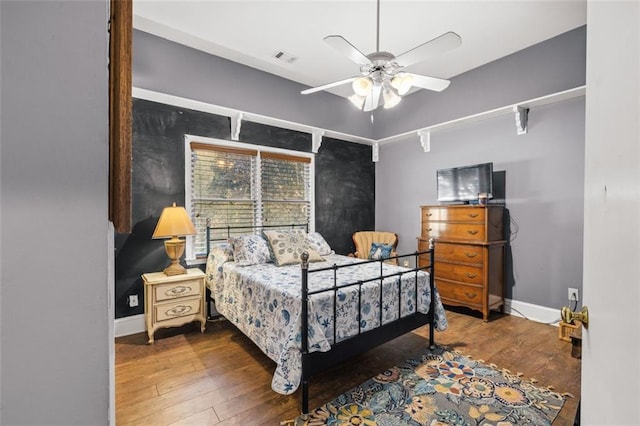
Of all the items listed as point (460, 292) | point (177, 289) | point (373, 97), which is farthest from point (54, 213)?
point (460, 292)

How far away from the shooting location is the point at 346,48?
2.12 meters

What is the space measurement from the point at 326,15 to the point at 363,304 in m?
2.62

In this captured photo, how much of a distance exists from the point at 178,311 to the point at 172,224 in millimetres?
867

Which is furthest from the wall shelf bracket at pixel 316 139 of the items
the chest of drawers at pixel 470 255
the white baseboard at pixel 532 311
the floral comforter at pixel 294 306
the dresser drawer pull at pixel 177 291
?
the white baseboard at pixel 532 311

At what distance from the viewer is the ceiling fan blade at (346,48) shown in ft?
6.63

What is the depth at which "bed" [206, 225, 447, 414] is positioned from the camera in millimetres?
1868

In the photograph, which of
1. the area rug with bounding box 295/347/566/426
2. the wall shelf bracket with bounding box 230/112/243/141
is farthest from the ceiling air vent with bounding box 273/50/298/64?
the area rug with bounding box 295/347/566/426

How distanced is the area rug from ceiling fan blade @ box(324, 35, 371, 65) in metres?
2.41

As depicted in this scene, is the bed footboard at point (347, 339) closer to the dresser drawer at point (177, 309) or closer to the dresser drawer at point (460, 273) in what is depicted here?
the dresser drawer at point (460, 273)

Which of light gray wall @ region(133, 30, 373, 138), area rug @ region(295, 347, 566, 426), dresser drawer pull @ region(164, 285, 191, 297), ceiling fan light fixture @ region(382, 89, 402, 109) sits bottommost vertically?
area rug @ region(295, 347, 566, 426)

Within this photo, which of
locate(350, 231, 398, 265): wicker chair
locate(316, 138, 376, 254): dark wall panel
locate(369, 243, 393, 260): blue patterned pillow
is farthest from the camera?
locate(350, 231, 398, 265): wicker chair

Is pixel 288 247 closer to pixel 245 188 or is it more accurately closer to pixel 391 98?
pixel 245 188

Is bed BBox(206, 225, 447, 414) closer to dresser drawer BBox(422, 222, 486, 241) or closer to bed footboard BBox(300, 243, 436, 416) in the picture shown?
bed footboard BBox(300, 243, 436, 416)

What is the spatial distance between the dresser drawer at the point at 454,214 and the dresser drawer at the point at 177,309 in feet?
9.62
